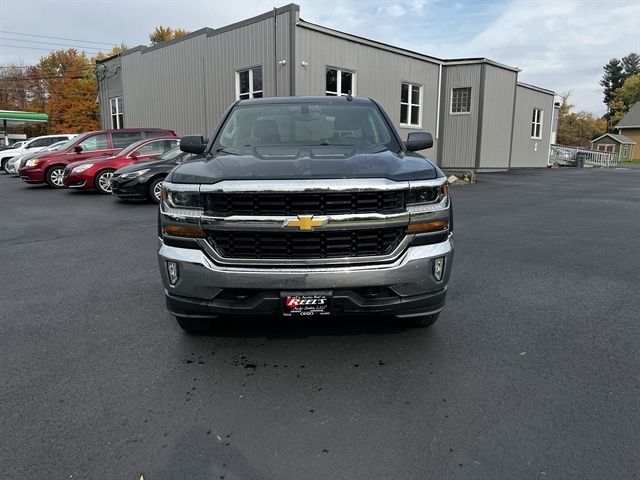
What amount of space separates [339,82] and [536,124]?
16893 mm

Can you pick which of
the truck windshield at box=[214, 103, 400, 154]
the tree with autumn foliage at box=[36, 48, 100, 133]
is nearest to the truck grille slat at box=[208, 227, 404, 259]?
the truck windshield at box=[214, 103, 400, 154]

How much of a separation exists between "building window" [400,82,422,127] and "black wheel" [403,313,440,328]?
1791 centimetres

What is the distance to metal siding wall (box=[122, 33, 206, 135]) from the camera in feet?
64.7

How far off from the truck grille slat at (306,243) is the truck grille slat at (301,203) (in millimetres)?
132

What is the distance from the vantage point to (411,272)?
9.70 feet

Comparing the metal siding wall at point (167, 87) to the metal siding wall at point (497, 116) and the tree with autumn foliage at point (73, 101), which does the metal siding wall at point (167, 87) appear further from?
the tree with autumn foliage at point (73, 101)

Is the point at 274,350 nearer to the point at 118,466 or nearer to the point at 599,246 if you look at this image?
the point at 118,466

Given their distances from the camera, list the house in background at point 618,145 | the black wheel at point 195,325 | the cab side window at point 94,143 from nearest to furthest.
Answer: the black wheel at point 195,325
the cab side window at point 94,143
the house in background at point 618,145

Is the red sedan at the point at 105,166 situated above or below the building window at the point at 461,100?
below

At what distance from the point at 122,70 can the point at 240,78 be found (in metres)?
10.7

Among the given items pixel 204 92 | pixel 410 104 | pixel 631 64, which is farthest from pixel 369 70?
pixel 631 64

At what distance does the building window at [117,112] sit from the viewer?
85.3 ft

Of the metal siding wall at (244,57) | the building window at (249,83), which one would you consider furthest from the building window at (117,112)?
the building window at (249,83)

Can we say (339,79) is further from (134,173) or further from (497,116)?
(497,116)
